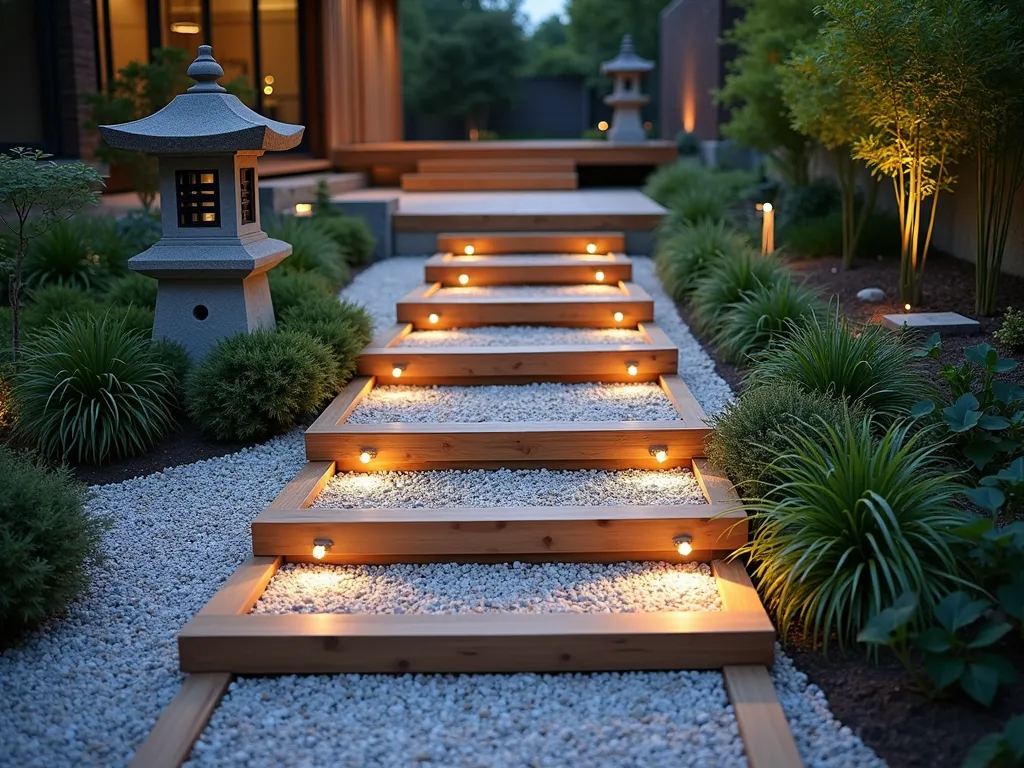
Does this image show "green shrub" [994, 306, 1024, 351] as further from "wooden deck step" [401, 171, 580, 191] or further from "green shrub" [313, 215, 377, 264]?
"wooden deck step" [401, 171, 580, 191]

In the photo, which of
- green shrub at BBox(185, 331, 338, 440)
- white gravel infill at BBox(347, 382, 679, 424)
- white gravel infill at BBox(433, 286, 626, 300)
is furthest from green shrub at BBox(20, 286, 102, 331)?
white gravel infill at BBox(433, 286, 626, 300)

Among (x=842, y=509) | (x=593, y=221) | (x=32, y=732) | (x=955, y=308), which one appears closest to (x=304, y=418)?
(x=32, y=732)

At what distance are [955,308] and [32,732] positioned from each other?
5.44 metres

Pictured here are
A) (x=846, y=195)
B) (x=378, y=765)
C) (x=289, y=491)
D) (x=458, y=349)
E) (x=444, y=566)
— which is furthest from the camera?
(x=846, y=195)

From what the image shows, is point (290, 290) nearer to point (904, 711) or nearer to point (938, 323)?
point (938, 323)

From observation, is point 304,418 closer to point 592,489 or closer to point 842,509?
point 592,489

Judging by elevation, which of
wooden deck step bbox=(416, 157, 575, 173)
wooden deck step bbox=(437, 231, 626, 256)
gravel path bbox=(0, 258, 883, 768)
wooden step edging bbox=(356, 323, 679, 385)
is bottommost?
gravel path bbox=(0, 258, 883, 768)

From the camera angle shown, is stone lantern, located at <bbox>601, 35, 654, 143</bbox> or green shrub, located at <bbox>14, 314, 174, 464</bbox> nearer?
green shrub, located at <bbox>14, 314, 174, 464</bbox>

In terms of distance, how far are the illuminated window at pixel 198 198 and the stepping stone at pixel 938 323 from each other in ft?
12.2

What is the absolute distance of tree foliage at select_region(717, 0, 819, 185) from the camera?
31.0ft

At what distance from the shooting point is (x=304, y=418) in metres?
5.18

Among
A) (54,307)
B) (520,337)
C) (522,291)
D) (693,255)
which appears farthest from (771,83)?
(54,307)

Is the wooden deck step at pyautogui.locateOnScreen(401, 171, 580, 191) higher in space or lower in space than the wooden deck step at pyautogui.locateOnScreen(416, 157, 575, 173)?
lower

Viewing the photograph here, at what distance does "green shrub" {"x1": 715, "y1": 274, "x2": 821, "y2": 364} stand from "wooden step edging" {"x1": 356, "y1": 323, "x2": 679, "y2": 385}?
1.30 feet
